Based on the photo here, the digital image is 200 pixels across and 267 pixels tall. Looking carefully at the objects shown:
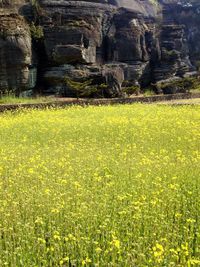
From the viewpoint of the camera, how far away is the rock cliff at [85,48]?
82.0 feet

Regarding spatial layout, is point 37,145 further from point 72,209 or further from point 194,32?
point 194,32

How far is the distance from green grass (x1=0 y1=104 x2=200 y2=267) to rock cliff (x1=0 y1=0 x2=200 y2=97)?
44.6 feet

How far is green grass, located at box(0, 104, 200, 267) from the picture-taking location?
17.0 feet

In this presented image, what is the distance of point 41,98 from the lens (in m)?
25.5

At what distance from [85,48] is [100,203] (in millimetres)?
22086

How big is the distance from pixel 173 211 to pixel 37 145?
225 inches

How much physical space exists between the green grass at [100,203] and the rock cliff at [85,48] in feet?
44.6

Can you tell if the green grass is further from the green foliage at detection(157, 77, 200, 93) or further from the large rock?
the green foliage at detection(157, 77, 200, 93)

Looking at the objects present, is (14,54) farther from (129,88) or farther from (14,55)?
(129,88)

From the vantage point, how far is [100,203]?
627 centimetres

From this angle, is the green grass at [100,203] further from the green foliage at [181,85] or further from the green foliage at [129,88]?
the green foliage at [181,85]

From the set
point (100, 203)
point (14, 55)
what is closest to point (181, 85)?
point (14, 55)

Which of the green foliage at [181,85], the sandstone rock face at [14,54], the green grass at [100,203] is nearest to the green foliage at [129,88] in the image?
the green foliage at [181,85]

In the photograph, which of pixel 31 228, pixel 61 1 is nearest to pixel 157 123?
pixel 31 228
